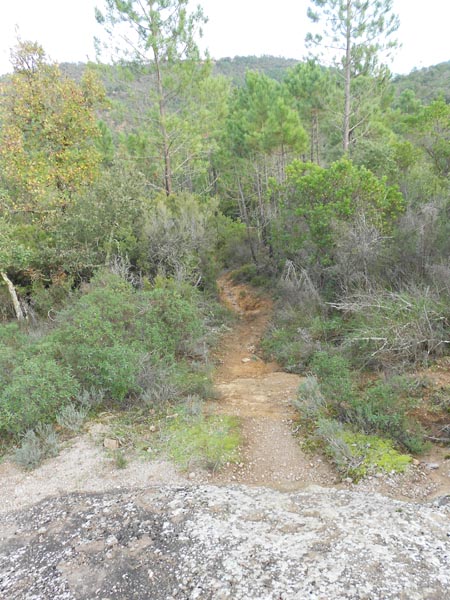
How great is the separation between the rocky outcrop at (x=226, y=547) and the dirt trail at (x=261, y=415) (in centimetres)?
39

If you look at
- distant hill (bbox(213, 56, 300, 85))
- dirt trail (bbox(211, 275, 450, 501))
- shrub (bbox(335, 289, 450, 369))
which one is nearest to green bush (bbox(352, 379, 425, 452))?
dirt trail (bbox(211, 275, 450, 501))

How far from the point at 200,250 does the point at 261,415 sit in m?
6.63

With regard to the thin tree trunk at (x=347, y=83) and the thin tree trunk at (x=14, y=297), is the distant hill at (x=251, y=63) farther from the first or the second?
the thin tree trunk at (x=14, y=297)

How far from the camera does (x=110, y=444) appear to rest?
540 centimetres

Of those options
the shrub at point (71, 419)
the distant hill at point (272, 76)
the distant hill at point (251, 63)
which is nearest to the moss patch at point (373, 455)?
the shrub at point (71, 419)

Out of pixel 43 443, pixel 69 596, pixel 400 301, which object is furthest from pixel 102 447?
pixel 400 301

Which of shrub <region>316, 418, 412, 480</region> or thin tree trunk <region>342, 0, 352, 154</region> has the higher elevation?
thin tree trunk <region>342, 0, 352, 154</region>

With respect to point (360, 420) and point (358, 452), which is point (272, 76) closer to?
point (360, 420)

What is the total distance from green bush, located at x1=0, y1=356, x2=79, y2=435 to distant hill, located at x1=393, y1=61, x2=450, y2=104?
3732cm

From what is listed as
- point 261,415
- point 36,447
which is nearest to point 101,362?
point 36,447

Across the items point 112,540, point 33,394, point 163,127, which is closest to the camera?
point 112,540

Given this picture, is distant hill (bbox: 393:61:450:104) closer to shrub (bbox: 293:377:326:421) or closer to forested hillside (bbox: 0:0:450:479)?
forested hillside (bbox: 0:0:450:479)

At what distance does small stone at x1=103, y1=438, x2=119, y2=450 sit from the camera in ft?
17.6

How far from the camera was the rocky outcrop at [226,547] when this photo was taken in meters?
3.16
